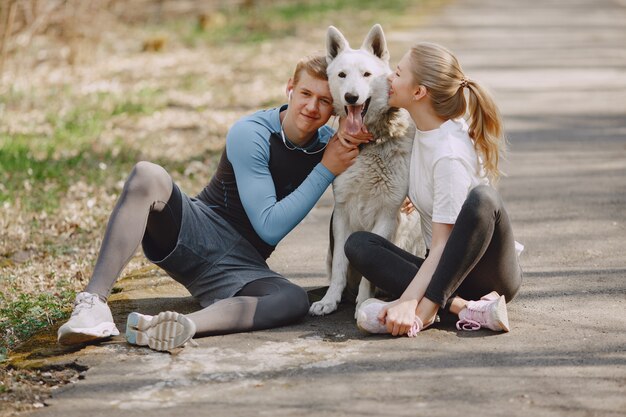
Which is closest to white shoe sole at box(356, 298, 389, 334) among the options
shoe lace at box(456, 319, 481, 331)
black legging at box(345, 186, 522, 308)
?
black legging at box(345, 186, 522, 308)

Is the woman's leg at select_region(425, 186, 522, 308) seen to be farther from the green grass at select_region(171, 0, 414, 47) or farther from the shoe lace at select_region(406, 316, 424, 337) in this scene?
the green grass at select_region(171, 0, 414, 47)

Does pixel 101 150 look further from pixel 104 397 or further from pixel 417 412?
pixel 417 412

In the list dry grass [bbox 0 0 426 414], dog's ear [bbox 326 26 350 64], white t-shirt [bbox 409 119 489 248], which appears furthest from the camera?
dry grass [bbox 0 0 426 414]

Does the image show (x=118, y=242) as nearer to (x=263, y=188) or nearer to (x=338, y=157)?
(x=263, y=188)

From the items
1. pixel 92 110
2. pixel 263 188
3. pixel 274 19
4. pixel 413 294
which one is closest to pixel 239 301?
pixel 263 188

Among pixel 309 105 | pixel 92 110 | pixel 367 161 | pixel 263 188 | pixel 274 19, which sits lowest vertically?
pixel 263 188

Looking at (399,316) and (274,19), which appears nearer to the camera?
Result: (399,316)

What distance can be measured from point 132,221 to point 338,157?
3.44 ft

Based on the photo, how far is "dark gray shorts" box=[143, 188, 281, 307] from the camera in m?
4.52

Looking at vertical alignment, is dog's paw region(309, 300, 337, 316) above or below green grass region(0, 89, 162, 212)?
below

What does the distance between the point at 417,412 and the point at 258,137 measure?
1.78 meters

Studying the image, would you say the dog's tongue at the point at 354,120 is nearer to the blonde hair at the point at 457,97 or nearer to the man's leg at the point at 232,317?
the blonde hair at the point at 457,97

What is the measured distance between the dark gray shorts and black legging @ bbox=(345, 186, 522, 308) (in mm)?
525

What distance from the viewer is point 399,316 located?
4102 millimetres
